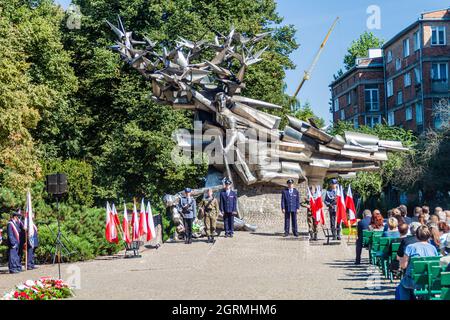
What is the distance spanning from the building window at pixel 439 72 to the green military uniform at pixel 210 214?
129 feet

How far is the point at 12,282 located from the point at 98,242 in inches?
226

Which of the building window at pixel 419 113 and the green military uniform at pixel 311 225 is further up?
the building window at pixel 419 113

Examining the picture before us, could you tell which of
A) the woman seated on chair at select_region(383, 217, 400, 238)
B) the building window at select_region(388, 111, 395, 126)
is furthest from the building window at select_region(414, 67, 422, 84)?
the woman seated on chair at select_region(383, 217, 400, 238)

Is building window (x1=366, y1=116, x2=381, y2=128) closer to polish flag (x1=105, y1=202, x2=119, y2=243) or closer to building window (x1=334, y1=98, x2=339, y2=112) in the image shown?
building window (x1=334, y1=98, x2=339, y2=112)

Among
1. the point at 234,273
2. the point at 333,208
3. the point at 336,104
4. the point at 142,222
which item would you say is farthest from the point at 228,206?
the point at 336,104

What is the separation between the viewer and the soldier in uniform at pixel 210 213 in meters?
23.8

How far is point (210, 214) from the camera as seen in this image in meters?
23.7

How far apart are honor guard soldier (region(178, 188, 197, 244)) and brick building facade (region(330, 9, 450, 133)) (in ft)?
108

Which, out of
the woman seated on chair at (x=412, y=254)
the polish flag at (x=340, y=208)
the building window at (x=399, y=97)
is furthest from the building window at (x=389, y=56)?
the woman seated on chair at (x=412, y=254)

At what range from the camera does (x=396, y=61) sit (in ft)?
216

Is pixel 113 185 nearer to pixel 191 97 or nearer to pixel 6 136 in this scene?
pixel 6 136

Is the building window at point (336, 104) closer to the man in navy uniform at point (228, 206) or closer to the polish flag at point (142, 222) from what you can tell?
the man in navy uniform at point (228, 206)

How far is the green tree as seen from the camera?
9012 cm
